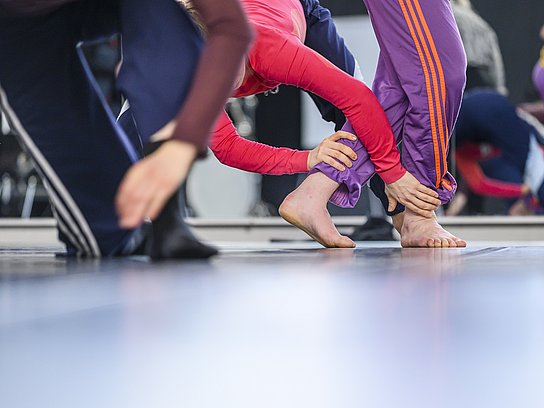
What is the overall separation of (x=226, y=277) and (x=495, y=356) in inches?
15.9

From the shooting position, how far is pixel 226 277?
32.9 inches

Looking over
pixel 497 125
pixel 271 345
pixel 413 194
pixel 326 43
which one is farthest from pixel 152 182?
pixel 497 125

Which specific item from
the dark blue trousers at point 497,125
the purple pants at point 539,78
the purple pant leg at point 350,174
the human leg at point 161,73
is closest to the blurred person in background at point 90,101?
the human leg at point 161,73

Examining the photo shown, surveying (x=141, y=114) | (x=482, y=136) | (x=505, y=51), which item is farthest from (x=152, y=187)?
(x=505, y=51)

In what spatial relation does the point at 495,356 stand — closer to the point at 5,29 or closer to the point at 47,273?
the point at 47,273

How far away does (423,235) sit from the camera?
1774mm

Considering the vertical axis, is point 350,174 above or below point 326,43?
below

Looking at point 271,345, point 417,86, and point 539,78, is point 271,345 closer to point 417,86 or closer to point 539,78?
point 417,86

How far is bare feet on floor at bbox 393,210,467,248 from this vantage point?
5.73 ft

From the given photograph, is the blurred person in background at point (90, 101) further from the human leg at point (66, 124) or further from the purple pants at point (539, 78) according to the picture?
the purple pants at point (539, 78)

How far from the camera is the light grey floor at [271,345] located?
43cm

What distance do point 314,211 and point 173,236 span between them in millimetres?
656

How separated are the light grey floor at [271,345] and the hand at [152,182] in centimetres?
7

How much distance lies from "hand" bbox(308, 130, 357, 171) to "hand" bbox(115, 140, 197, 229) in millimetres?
1051
